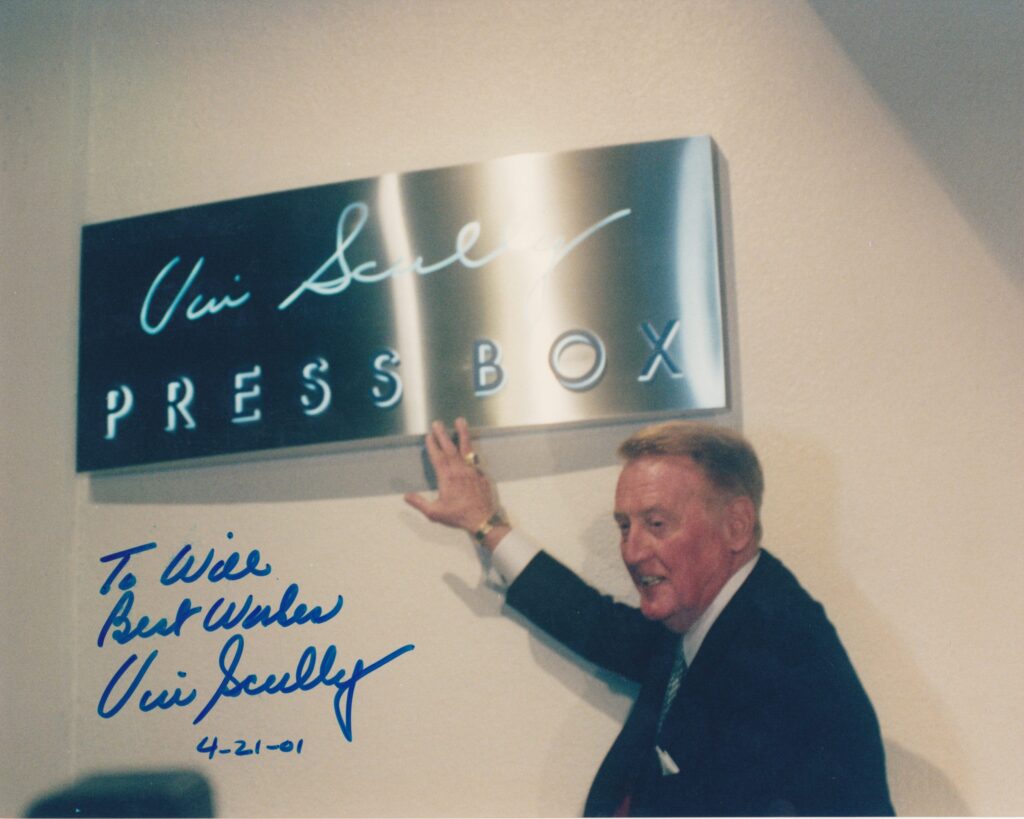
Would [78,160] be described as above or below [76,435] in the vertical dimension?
above

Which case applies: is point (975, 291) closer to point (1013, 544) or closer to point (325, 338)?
point (1013, 544)

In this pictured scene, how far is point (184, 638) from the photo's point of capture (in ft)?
5.21

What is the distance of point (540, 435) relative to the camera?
4.91ft

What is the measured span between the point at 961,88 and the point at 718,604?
2.94 ft

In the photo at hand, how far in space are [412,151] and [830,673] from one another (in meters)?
1.08

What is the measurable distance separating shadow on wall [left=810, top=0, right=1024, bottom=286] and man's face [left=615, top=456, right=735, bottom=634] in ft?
2.00

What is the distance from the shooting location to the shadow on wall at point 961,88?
1401 millimetres

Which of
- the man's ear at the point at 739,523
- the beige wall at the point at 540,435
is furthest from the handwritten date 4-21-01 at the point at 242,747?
the man's ear at the point at 739,523

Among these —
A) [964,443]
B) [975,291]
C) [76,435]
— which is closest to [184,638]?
[76,435]

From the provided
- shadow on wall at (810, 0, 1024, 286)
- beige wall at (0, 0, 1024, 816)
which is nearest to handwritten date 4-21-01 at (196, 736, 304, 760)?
beige wall at (0, 0, 1024, 816)
